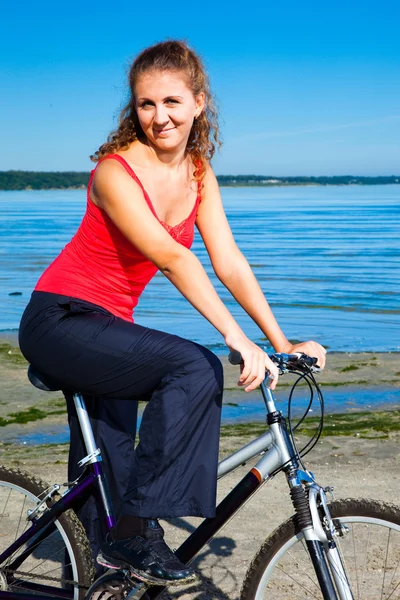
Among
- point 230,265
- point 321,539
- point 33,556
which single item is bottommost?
point 33,556

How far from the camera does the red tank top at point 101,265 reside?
3.07m

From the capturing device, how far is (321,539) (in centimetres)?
277

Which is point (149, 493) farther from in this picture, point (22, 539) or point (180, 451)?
point (22, 539)

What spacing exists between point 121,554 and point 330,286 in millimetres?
16112

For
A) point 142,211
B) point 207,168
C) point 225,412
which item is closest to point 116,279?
point 142,211

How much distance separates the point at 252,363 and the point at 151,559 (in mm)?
755

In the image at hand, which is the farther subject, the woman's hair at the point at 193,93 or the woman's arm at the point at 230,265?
the woman's arm at the point at 230,265

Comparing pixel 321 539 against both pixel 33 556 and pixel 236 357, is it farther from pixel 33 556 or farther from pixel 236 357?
pixel 33 556

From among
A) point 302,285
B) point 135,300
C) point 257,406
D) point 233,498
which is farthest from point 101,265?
point 302,285

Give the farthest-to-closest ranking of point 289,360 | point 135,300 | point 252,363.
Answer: point 135,300, point 289,360, point 252,363

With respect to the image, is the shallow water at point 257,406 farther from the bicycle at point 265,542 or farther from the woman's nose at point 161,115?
the woman's nose at point 161,115

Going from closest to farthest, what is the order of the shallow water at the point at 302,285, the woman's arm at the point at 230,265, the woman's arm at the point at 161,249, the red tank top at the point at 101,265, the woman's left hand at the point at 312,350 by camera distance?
the woman's arm at the point at 161,249 < the woman's left hand at the point at 312,350 < the red tank top at the point at 101,265 < the woman's arm at the point at 230,265 < the shallow water at the point at 302,285

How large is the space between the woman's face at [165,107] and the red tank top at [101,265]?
0.17m

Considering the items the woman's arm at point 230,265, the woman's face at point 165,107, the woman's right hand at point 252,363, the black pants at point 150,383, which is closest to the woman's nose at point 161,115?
the woman's face at point 165,107
